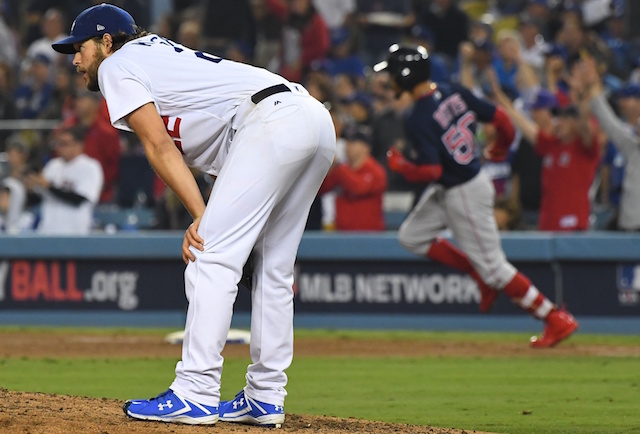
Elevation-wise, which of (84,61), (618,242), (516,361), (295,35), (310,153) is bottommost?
(516,361)

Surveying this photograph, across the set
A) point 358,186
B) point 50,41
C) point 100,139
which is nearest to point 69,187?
point 100,139

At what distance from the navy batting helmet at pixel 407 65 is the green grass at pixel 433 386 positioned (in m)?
2.40

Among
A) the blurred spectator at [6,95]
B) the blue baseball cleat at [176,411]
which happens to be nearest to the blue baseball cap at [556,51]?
the blurred spectator at [6,95]

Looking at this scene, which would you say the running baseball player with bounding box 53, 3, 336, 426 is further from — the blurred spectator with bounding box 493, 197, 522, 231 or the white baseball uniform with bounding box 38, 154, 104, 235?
the white baseball uniform with bounding box 38, 154, 104, 235

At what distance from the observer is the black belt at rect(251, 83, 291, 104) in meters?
5.11

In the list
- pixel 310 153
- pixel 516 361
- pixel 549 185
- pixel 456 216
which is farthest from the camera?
pixel 549 185

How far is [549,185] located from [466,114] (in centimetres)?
289

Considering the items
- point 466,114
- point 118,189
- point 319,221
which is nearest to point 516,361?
point 466,114

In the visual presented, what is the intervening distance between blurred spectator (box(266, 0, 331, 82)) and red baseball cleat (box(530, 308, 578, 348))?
285 inches

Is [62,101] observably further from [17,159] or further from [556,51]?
[556,51]

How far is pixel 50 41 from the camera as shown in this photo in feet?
55.6

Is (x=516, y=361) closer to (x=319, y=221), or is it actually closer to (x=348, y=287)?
(x=348, y=287)

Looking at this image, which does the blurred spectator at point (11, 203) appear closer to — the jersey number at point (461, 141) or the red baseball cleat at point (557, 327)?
the jersey number at point (461, 141)

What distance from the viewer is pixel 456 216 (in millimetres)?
9805
